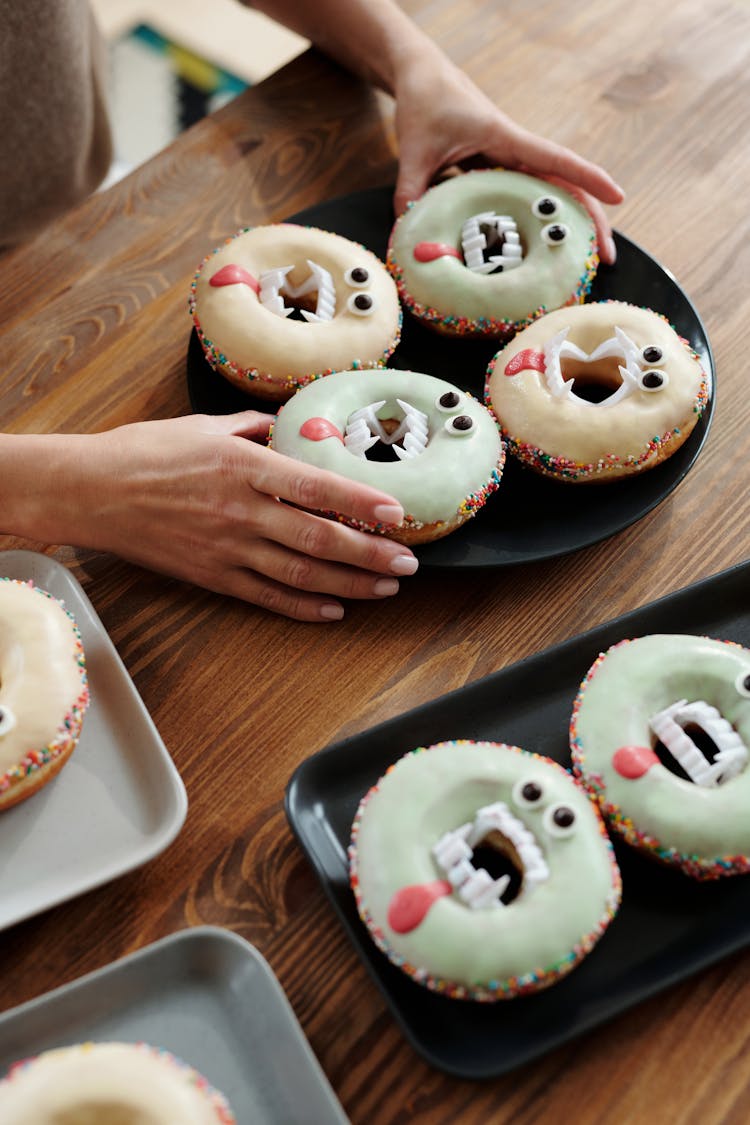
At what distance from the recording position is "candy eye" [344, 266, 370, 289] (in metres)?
1.65

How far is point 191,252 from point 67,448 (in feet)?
1.90

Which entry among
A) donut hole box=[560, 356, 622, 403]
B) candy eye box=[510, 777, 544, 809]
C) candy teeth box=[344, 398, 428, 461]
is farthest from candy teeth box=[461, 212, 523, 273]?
candy eye box=[510, 777, 544, 809]

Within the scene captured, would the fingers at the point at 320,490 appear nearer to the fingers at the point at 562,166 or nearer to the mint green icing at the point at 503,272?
the mint green icing at the point at 503,272

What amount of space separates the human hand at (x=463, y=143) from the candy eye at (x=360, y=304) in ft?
1.12

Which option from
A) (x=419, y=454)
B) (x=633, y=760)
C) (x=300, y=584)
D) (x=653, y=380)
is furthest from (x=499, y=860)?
(x=653, y=380)

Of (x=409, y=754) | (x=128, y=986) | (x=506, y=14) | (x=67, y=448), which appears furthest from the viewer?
(x=506, y=14)

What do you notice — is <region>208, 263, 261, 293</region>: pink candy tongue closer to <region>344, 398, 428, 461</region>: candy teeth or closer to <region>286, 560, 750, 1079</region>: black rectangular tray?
<region>344, 398, 428, 461</region>: candy teeth

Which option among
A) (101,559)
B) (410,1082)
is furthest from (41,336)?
(410,1082)

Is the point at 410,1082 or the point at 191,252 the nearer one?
the point at 410,1082

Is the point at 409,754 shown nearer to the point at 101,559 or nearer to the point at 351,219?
the point at 101,559

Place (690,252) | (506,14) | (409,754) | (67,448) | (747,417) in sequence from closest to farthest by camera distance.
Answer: (409,754), (67,448), (747,417), (690,252), (506,14)

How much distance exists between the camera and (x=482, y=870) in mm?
1134

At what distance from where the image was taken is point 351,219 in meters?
1.89

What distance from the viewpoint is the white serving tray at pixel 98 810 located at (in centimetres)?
121
